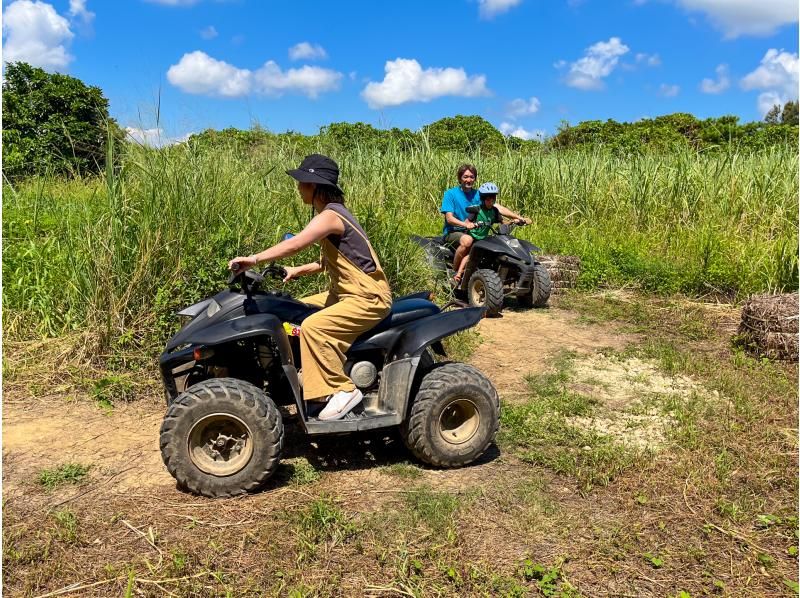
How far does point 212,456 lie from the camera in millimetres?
3270

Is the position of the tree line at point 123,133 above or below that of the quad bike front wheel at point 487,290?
above

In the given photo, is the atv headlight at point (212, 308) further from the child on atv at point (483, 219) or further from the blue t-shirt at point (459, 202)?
the blue t-shirt at point (459, 202)

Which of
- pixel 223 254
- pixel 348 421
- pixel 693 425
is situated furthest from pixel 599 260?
pixel 348 421

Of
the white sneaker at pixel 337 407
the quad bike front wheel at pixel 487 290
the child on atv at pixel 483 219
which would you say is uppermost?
the child on atv at pixel 483 219

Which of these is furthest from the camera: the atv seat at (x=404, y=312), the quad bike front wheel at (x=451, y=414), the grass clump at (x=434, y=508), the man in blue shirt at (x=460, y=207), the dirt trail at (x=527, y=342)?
the man in blue shirt at (x=460, y=207)

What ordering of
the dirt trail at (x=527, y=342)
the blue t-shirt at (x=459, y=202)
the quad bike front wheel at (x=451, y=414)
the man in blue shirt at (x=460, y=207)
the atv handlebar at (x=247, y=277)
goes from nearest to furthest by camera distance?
the atv handlebar at (x=247, y=277), the quad bike front wheel at (x=451, y=414), the dirt trail at (x=527, y=342), the man in blue shirt at (x=460, y=207), the blue t-shirt at (x=459, y=202)

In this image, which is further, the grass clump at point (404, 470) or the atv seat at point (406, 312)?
the atv seat at point (406, 312)

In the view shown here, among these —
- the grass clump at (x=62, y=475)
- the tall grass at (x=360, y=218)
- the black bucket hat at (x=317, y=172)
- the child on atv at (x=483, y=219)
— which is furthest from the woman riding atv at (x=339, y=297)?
the child on atv at (x=483, y=219)

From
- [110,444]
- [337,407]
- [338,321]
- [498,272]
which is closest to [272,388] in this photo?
[337,407]

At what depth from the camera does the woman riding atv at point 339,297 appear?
3285mm

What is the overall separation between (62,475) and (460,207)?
18.1 feet

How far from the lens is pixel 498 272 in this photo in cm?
767

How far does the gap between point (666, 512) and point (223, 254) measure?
3.71 meters

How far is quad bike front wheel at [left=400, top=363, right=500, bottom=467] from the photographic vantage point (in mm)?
3492
